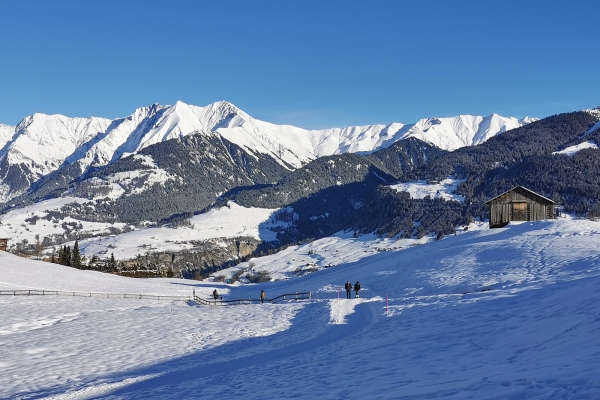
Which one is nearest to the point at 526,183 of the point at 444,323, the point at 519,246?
the point at 519,246

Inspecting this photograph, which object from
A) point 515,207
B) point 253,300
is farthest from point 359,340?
point 515,207

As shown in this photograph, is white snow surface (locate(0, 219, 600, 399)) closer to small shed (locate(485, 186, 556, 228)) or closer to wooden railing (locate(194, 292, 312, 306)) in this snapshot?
wooden railing (locate(194, 292, 312, 306))

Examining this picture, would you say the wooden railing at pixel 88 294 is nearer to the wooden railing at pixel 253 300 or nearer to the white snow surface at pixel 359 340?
the white snow surface at pixel 359 340

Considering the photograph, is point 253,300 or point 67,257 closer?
point 253,300

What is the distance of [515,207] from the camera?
76.6 m

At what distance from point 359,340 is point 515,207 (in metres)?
61.9

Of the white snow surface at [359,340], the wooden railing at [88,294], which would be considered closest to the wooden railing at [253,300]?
the white snow surface at [359,340]

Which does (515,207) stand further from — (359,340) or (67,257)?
(67,257)

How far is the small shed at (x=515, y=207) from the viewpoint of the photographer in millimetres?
76125

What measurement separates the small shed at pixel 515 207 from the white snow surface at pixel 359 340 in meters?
29.7

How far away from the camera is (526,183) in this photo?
197875 mm

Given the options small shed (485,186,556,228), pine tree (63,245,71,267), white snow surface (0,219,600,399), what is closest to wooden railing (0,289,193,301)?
white snow surface (0,219,600,399)

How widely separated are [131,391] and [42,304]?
31.5 m

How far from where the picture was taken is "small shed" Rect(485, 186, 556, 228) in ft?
250
